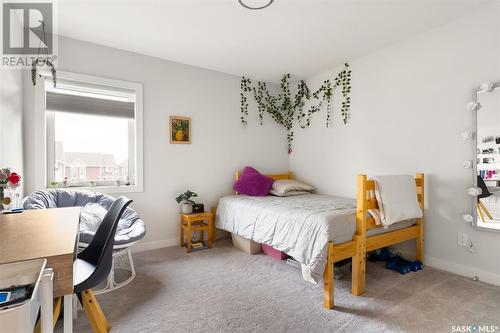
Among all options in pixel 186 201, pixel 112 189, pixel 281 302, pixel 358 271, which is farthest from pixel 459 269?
pixel 112 189

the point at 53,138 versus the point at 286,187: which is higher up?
the point at 53,138

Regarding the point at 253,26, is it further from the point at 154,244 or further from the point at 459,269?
the point at 459,269

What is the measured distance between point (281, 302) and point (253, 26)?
8.35 ft

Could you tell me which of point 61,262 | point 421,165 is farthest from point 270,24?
point 61,262

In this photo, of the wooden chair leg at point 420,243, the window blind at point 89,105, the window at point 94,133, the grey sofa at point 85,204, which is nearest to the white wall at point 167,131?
the window at point 94,133

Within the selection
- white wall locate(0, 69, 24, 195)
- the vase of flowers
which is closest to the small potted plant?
white wall locate(0, 69, 24, 195)

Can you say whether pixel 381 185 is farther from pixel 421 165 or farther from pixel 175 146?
pixel 175 146

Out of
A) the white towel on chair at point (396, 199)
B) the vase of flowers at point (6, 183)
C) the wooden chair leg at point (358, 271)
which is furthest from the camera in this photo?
the white towel on chair at point (396, 199)

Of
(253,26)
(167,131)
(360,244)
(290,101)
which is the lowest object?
(360,244)

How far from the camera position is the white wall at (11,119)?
211cm

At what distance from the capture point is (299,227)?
237cm

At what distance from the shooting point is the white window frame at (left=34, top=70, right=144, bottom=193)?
2.81 meters

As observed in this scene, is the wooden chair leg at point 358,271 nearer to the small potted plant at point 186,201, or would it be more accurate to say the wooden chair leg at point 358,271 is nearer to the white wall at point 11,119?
the small potted plant at point 186,201

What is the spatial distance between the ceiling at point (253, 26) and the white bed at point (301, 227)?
5.96 ft
